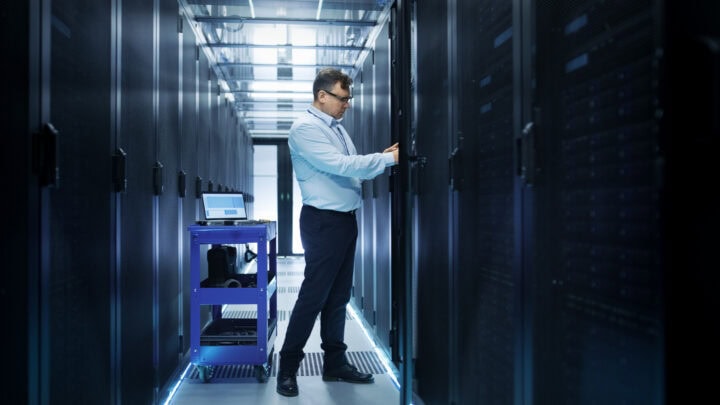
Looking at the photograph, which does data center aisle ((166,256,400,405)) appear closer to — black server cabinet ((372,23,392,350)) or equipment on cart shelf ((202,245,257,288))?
black server cabinet ((372,23,392,350))

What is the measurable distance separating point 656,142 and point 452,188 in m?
1.21

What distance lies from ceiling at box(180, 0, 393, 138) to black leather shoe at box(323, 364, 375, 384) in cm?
240

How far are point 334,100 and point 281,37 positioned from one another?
84.1 inches

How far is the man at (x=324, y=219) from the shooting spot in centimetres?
289

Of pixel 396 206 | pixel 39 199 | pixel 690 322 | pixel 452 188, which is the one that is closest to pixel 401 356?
pixel 396 206

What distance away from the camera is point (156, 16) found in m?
2.78

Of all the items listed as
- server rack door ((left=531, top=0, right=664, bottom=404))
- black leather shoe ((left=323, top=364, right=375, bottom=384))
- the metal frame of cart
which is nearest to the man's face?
the metal frame of cart

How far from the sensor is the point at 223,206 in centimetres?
351

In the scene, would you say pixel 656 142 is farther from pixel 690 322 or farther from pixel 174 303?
pixel 174 303

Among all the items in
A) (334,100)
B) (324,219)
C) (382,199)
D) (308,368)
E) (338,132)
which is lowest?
(308,368)

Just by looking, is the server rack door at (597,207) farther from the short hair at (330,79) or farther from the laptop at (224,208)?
the laptop at (224,208)

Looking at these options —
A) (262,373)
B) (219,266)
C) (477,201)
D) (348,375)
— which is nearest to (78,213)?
(477,201)

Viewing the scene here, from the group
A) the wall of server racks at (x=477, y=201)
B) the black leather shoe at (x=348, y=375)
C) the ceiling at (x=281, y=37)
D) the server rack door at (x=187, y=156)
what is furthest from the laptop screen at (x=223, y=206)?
the ceiling at (x=281, y=37)

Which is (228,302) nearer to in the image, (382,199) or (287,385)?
(287,385)
